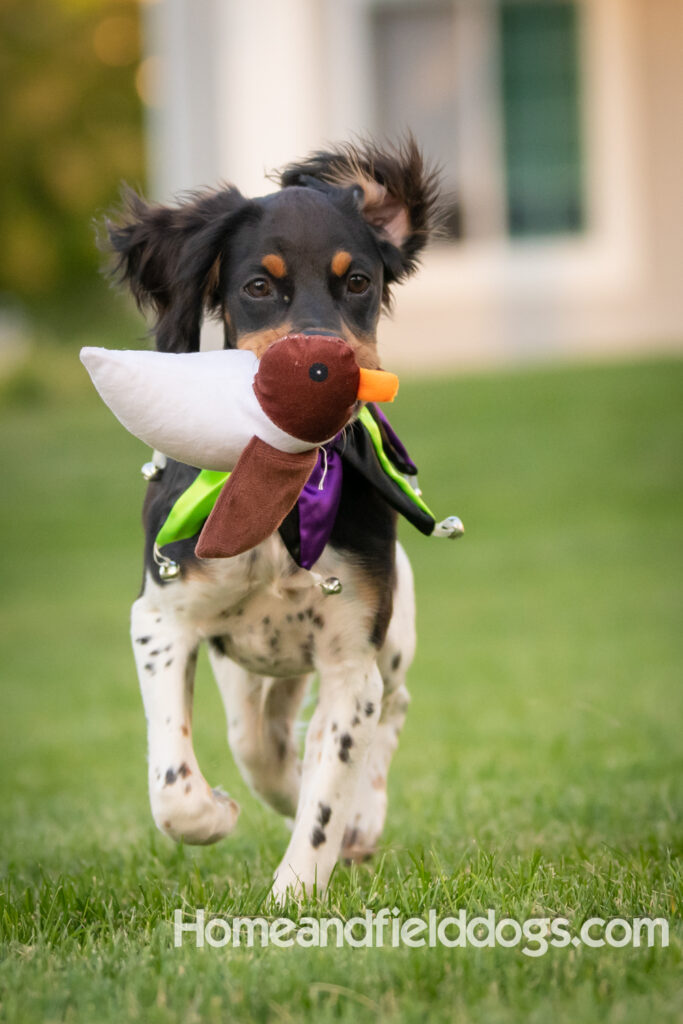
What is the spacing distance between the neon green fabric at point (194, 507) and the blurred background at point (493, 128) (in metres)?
12.0

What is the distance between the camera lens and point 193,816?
3.26 meters

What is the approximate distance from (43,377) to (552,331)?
639cm

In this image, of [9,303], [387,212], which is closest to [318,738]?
[387,212]

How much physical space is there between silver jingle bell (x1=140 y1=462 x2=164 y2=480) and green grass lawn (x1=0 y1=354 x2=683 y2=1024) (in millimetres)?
976

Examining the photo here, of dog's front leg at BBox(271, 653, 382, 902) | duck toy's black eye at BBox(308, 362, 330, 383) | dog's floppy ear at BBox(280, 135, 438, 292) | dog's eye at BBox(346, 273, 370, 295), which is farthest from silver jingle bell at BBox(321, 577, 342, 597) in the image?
dog's floppy ear at BBox(280, 135, 438, 292)

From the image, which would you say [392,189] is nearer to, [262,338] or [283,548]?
[262,338]

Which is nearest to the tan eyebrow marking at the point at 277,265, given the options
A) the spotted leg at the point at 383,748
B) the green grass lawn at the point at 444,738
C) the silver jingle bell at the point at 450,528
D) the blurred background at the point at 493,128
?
the silver jingle bell at the point at 450,528

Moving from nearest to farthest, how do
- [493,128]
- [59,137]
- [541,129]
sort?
[493,128]
[541,129]
[59,137]

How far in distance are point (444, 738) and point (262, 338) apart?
3911 millimetres

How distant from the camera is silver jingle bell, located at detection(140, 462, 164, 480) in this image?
347 cm

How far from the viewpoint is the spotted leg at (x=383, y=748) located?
3914mm

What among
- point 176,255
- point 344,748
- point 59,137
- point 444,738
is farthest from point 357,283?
point 59,137

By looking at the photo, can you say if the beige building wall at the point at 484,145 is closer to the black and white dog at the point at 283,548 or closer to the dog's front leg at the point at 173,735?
the black and white dog at the point at 283,548

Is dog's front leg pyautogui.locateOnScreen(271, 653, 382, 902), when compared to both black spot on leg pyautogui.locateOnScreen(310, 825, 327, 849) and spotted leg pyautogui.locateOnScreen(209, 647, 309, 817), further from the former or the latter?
spotted leg pyautogui.locateOnScreen(209, 647, 309, 817)
